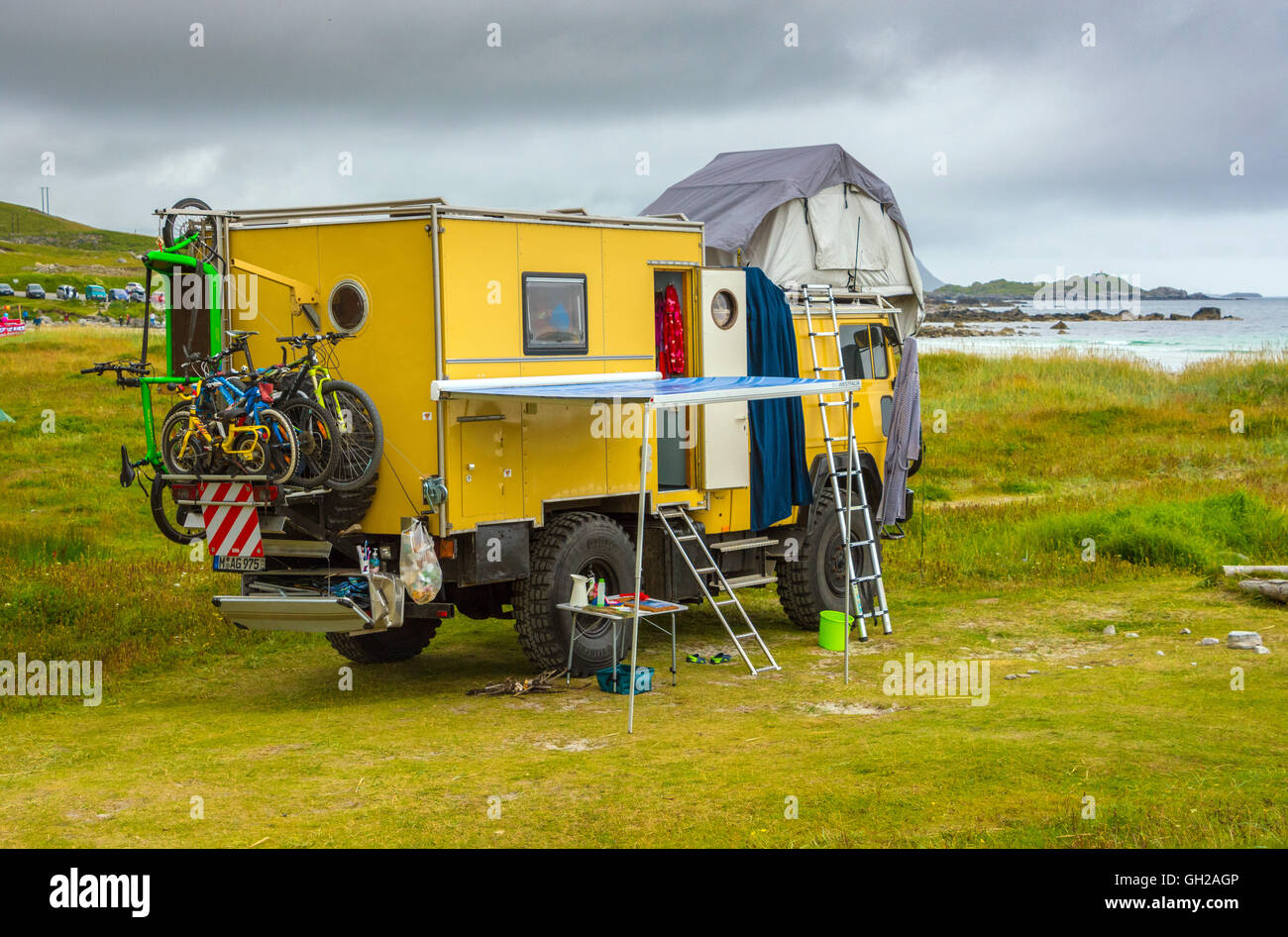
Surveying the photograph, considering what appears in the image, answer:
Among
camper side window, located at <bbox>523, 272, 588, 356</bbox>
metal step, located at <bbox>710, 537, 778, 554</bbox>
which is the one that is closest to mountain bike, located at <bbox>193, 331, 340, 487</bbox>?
camper side window, located at <bbox>523, 272, 588, 356</bbox>

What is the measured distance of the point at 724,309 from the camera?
11984 mm

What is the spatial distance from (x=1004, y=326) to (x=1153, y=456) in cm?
7397

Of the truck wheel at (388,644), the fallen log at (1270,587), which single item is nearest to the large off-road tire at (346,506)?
the truck wheel at (388,644)

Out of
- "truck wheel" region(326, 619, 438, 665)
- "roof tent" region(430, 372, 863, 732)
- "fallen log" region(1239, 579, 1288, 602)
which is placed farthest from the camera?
"fallen log" region(1239, 579, 1288, 602)

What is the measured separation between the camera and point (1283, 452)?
79.8 feet

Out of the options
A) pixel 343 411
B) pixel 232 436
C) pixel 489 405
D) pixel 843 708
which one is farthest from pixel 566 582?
pixel 232 436

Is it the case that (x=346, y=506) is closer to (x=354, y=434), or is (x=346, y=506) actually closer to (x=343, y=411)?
(x=354, y=434)

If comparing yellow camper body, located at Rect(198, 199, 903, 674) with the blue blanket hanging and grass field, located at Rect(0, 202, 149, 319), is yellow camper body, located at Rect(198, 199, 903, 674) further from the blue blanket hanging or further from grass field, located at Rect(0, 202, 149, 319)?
grass field, located at Rect(0, 202, 149, 319)

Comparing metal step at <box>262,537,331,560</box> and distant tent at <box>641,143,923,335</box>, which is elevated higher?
distant tent at <box>641,143,923,335</box>

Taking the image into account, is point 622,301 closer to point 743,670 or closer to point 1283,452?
point 743,670

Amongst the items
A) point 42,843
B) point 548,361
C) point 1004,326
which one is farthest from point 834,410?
point 1004,326

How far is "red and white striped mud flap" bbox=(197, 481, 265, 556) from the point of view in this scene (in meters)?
9.40

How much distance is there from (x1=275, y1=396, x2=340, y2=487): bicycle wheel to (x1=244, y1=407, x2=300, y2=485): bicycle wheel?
73 millimetres

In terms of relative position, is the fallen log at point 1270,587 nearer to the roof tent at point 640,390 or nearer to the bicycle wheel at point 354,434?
the roof tent at point 640,390
